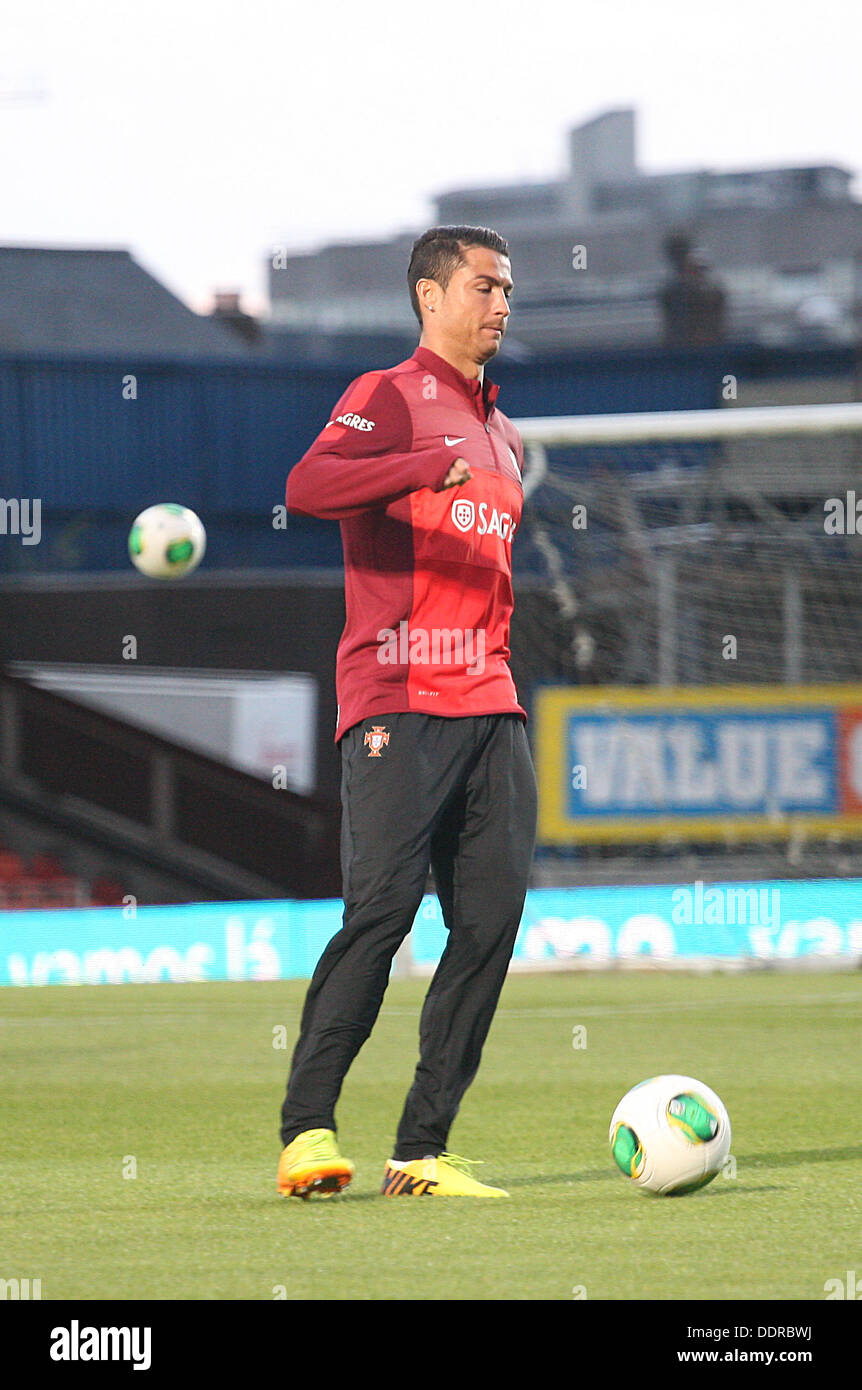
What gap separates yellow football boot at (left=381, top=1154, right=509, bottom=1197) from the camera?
4.83 m

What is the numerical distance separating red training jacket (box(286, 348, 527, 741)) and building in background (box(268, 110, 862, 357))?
36.5 m

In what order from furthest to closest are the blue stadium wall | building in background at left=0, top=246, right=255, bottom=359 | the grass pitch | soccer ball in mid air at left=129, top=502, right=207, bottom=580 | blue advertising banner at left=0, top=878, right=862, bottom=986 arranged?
building in background at left=0, top=246, right=255, bottom=359 < the blue stadium wall < blue advertising banner at left=0, top=878, right=862, bottom=986 < soccer ball in mid air at left=129, top=502, right=207, bottom=580 < the grass pitch

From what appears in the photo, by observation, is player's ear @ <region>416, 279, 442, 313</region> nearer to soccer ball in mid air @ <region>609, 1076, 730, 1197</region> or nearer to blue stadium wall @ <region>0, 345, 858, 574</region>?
soccer ball in mid air @ <region>609, 1076, 730, 1197</region>

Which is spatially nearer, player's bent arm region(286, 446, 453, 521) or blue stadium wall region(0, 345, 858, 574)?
player's bent arm region(286, 446, 453, 521)

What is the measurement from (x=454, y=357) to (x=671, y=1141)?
193cm

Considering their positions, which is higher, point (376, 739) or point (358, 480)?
point (358, 480)

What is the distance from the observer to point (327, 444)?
481cm

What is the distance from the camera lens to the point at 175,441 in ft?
89.0

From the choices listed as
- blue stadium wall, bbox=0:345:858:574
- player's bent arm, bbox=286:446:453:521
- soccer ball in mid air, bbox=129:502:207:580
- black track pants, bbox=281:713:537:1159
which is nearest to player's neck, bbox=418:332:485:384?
player's bent arm, bbox=286:446:453:521

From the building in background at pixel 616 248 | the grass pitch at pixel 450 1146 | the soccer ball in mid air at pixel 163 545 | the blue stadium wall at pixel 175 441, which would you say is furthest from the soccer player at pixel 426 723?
Result: the building in background at pixel 616 248

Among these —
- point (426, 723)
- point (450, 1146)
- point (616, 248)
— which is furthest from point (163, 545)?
point (616, 248)

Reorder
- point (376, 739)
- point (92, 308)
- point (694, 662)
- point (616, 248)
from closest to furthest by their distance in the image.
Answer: point (376, 739) → point (694, 662) → point (92, 308) → point (616, 248)

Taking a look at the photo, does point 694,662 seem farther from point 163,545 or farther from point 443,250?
point 443,250

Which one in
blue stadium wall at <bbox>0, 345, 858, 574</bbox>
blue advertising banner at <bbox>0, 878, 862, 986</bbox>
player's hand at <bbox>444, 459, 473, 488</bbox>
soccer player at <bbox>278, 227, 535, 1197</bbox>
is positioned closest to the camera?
player's hand at <bbox>444, 459, 473, 488</bbox>
